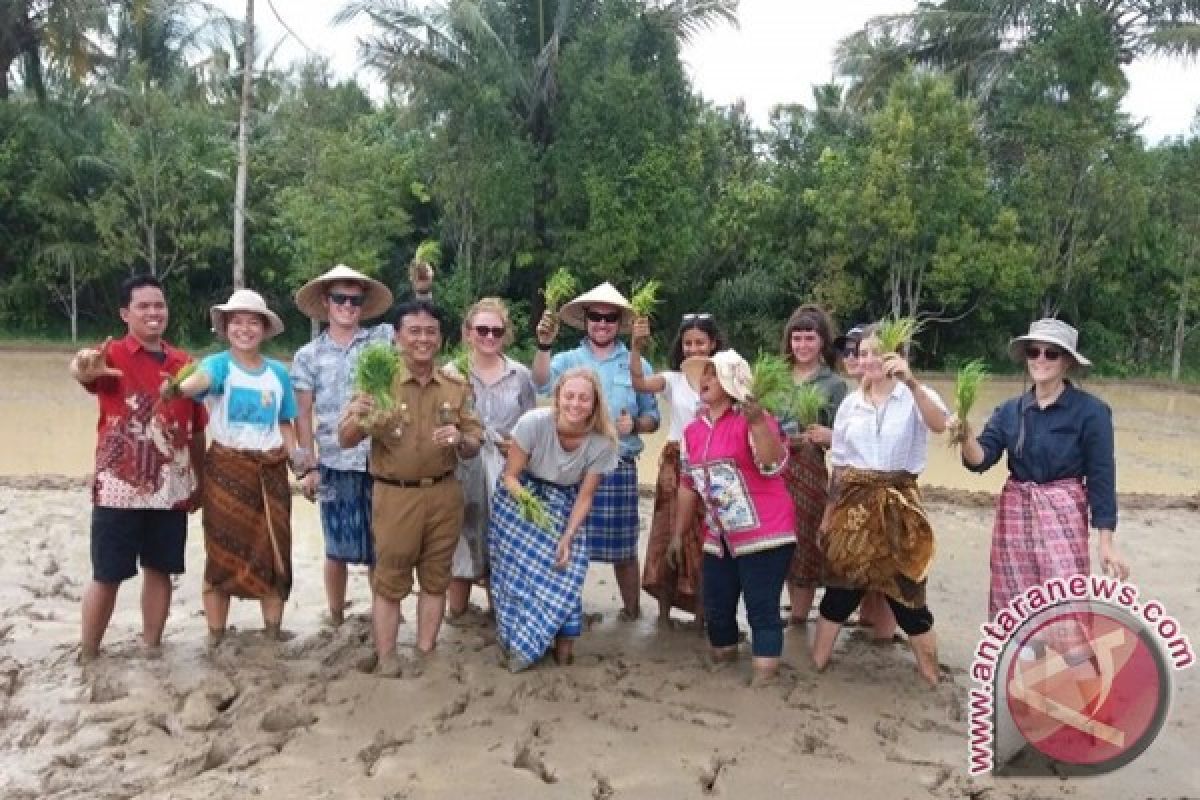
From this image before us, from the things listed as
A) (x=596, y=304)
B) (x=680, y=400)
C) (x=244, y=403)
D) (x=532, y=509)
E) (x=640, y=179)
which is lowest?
(x=532, y=509)

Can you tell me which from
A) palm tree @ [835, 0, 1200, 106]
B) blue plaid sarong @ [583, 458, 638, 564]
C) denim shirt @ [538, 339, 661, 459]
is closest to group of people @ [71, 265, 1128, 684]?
denim shirt @ [538, 339, 661, 459]

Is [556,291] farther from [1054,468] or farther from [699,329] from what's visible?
[1054,468]

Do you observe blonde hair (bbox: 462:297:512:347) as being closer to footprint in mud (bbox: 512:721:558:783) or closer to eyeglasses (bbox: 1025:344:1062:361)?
footprint in mud (bbox: 512:721:558:783)

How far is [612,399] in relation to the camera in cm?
463

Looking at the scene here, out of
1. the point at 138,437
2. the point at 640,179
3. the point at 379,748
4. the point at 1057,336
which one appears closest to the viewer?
the point at 379,748

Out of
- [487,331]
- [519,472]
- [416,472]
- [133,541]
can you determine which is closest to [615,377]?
[487,331]

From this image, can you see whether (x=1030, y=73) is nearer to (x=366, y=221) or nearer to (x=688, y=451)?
(x=366, y=221)

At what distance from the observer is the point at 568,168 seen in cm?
1806

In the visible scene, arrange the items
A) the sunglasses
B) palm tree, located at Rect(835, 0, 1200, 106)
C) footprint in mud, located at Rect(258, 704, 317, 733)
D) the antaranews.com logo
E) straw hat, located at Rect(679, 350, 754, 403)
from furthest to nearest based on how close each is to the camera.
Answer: palm tree, located at Rect(835, 0, 1200, 106)
the sunglasses
straw hat, located at Rect(679, 350, 754, 403)
footprint in mud, located at Rect(258, 704, 317, 733)
the antaranews.com logo

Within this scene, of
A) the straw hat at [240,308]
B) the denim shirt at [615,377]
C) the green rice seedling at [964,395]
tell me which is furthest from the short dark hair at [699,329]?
the straw hat at [240,308]

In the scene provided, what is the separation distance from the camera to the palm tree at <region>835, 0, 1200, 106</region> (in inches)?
787

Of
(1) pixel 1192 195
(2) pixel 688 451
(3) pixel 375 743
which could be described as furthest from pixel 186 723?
(1) pixel 1192 195

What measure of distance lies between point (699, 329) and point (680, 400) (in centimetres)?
34

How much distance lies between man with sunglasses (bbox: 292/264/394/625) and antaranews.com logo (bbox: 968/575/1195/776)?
8.81 ft
